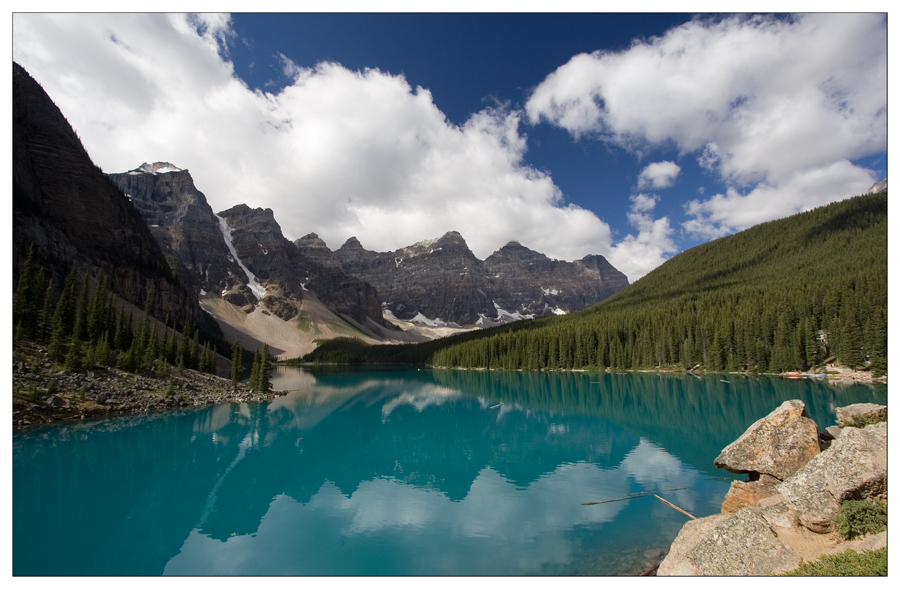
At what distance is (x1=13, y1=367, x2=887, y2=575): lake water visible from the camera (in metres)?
12.7

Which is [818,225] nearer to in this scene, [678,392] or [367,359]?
[678,392]

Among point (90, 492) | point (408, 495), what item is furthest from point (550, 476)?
point (90, 492)

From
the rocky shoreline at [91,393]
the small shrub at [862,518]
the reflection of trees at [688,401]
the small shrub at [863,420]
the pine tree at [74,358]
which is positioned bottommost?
the reflection of trees at [688,401]

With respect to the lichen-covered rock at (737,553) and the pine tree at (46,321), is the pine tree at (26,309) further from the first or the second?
the lichen-covered rock at (737,553)

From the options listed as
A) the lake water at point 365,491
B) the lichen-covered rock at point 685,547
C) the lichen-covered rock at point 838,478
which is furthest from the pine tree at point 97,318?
the lichen-covered rock at point 838,478

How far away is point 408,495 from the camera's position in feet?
62.5

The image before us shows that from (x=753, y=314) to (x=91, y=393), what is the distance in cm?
9442

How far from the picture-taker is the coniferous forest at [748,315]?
215 feet

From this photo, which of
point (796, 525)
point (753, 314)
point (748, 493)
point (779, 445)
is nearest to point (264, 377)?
point (748, 493)

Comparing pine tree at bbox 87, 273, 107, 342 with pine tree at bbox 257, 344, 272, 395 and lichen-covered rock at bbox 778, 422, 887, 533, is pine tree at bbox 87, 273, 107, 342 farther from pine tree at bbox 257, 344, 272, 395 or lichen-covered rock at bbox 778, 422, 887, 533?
lichen-covered rock at bbox 778, 422, 887, 533

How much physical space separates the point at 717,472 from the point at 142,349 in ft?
176

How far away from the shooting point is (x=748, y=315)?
76312 millimetres

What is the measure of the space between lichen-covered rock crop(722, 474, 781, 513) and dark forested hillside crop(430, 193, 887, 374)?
61.6 meters

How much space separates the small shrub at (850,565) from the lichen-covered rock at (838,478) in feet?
7.52
